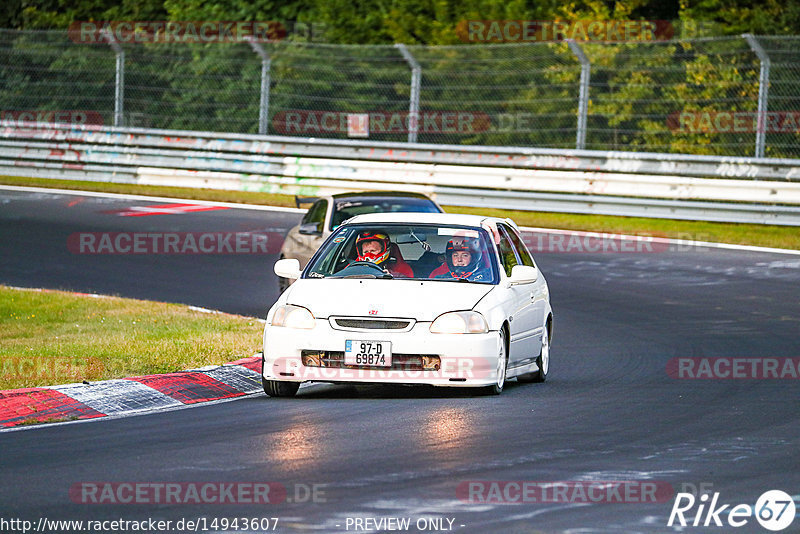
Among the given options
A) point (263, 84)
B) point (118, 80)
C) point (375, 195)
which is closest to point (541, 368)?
point (375, 195)

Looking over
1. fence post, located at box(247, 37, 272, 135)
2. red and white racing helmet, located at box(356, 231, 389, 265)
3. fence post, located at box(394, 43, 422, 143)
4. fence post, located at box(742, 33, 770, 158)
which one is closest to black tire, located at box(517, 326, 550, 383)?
red and white racing helmet, located at box(356, 231, 389, 265)

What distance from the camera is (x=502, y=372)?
10.8 m

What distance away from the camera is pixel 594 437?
8.84 metres

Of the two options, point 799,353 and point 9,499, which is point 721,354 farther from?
point 9,499

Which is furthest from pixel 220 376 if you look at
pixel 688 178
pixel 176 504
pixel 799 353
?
pixel 688 178

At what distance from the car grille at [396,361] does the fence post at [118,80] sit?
66.9 ft

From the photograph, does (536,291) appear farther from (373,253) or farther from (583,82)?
(583,82)

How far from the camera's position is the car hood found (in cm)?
1034

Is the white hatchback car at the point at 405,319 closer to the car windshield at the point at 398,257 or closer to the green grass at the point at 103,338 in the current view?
the car windshield at the point at 398,257

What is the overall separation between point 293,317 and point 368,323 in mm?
559

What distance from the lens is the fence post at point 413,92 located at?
2664 centimetres

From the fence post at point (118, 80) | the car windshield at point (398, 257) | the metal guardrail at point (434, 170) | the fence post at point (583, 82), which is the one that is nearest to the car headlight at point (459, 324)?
the car windshield at point (398, 257)

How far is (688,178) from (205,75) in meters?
10.8

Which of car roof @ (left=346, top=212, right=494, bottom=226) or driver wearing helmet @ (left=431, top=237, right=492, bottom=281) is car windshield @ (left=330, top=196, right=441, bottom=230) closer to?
car roof @ (left=346, top=212, right=494, bottom=226)
